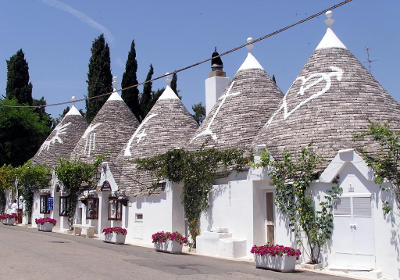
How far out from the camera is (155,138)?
2455 centimetres

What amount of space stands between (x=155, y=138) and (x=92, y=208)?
16.0 feet

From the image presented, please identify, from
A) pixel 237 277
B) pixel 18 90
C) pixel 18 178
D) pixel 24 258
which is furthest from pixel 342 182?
pixel 18 90

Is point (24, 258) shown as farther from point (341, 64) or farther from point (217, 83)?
point (217, 83)

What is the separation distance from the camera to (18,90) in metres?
47.7

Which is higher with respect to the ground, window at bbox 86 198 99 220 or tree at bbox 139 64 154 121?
tree at bbox 139 64 154 121

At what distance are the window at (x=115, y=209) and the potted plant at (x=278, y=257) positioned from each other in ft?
36.3

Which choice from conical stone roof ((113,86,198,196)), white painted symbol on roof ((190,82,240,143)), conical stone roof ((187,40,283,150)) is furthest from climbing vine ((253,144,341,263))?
conical stone roof ((113,86,198,196))

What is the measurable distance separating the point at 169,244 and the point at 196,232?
1.71 metres

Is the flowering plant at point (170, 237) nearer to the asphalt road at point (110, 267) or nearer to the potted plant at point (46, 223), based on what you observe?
the asphalt road at point (110, 267)

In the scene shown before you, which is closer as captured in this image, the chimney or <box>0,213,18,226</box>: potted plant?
the chimney

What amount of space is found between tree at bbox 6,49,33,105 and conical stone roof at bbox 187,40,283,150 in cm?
3206

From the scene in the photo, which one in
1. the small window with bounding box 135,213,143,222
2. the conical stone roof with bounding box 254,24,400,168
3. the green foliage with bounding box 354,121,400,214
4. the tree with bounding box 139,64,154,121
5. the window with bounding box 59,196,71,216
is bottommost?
the small window with bounding box 135,213,143,222

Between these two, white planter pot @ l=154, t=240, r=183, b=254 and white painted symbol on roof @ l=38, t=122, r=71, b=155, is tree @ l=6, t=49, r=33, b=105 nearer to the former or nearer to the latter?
white painted symbol on roof @ l=38, t=122, r=71, b=155

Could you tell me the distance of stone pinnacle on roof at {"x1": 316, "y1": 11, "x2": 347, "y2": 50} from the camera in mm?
17703
